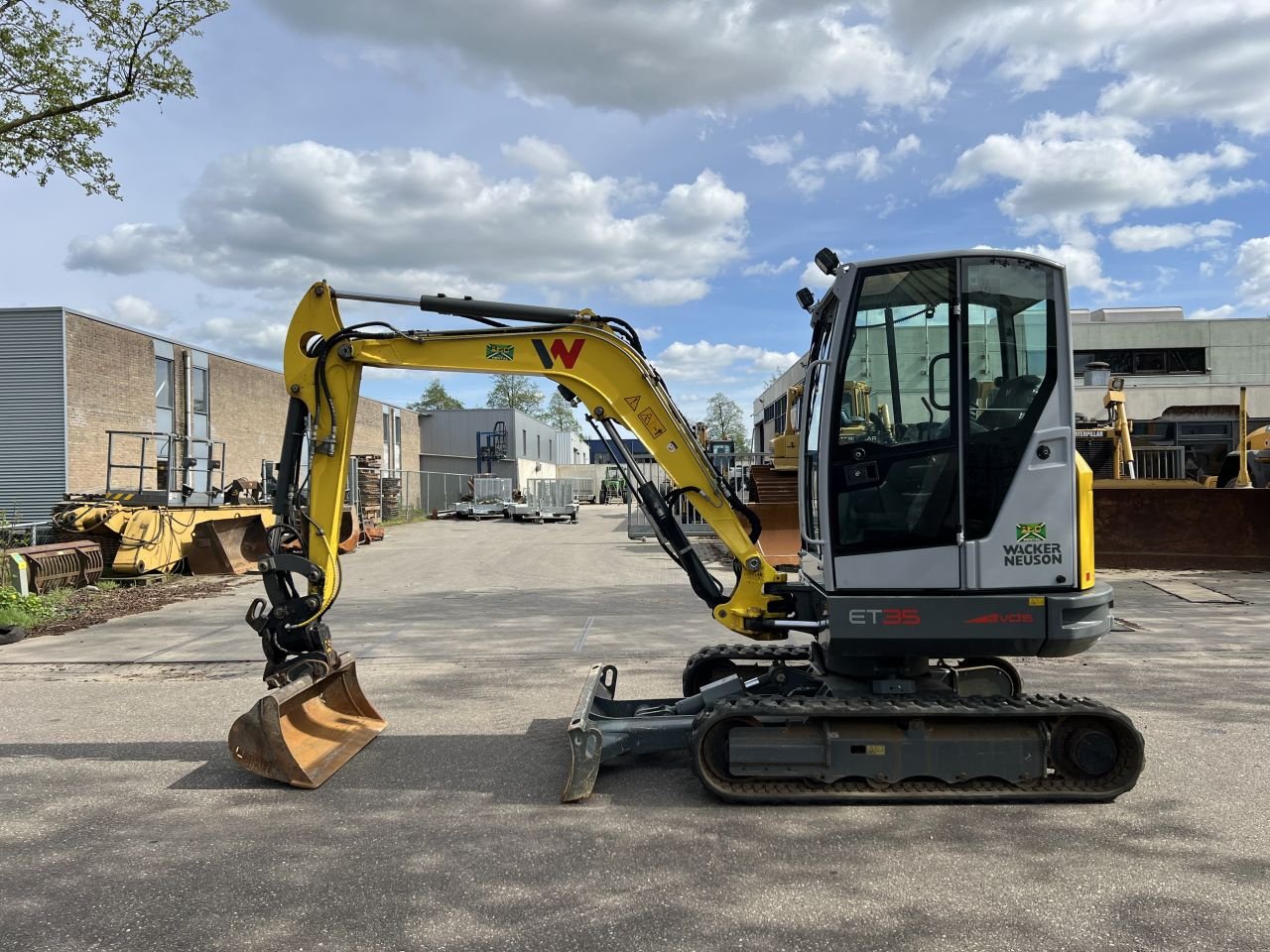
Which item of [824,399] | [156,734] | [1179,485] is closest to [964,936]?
[824,399]

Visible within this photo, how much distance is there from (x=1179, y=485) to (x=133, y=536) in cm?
1752

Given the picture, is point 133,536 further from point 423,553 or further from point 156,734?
point 156,734

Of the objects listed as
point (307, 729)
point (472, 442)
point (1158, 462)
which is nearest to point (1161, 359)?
point (1158, 462)

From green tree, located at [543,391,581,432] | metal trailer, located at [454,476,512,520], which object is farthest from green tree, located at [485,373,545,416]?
metal trailer, located at [454,476,512,520]

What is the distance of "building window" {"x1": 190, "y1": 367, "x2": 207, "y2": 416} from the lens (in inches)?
1009

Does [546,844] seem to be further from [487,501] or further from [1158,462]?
[487,501]

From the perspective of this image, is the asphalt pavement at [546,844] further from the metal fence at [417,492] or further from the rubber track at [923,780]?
the metal fence at [417,492]

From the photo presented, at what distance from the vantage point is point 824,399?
5055mm

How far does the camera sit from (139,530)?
48.5ft

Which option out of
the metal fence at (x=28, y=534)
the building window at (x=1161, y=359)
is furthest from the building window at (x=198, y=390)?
the building window at (x=1161, y=359)

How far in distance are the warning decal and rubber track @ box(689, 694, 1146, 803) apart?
1.83 meters

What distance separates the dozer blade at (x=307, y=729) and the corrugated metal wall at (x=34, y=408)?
17.8 metres

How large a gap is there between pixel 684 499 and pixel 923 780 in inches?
92.3

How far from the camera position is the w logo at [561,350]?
227 inches
